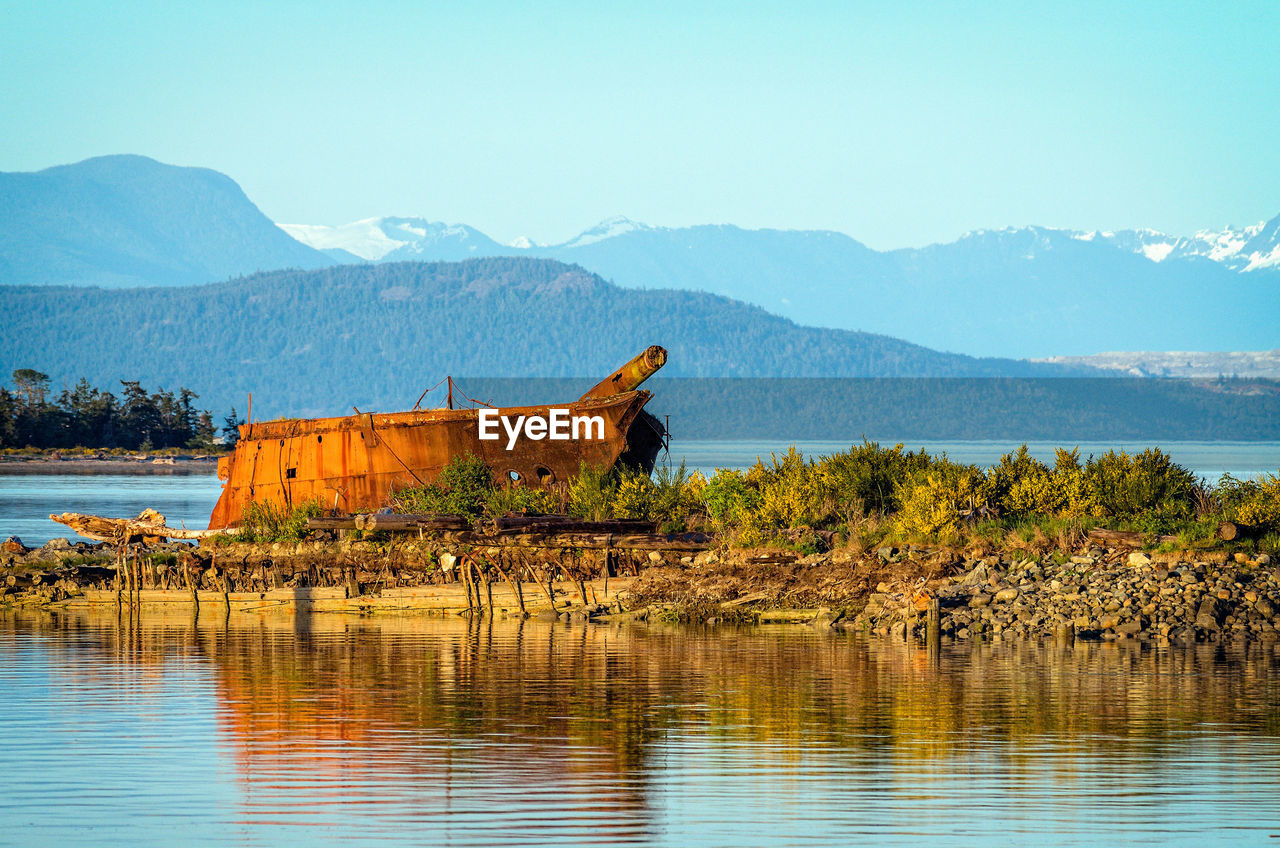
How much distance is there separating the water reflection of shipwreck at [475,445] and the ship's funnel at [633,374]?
0.02 m

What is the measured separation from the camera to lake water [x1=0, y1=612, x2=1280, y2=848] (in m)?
13.4

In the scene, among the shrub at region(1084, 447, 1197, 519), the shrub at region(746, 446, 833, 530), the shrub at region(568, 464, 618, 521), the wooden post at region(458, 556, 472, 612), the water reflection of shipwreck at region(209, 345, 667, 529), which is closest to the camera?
the wooden post at region(458, 556, 472, 612)

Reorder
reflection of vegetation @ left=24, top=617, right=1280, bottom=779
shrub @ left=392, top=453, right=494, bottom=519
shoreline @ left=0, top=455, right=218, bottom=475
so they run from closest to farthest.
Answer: reflection of vegetation @ left=24, top=617, right=1280, bottom=779
shrub @ left=392, top=453, right=494, bottom=519
shoreline @ left=0, top=455, right=218, bottom=475

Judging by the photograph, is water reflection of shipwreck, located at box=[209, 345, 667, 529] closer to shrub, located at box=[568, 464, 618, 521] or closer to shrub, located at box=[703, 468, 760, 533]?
shrub, located at box=[568, 464, 618, 521]

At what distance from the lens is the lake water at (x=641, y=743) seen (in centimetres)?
1345

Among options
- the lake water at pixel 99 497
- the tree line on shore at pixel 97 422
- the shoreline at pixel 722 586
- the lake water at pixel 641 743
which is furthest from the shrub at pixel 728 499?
the tree line on shore at pixel 97 422

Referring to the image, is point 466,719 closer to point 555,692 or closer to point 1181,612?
point 555,692

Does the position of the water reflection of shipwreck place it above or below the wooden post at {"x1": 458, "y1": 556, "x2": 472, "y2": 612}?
above

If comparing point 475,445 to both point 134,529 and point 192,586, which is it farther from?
point 134,529

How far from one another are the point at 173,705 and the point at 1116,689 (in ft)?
40.6

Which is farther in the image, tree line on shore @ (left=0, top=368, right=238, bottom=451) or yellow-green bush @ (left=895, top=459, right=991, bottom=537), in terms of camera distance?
tree line on shore @ (left=0, top=368, right=238, bottom=451)

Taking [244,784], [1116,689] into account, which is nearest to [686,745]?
[244,784]

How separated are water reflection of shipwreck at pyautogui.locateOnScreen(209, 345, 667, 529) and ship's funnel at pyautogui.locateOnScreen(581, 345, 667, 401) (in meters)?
0.02

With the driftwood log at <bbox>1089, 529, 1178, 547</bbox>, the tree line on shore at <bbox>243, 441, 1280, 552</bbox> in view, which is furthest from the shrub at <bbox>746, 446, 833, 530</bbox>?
the driftwood log at <bbox>1089, 529, 1178, 547</bbox>
